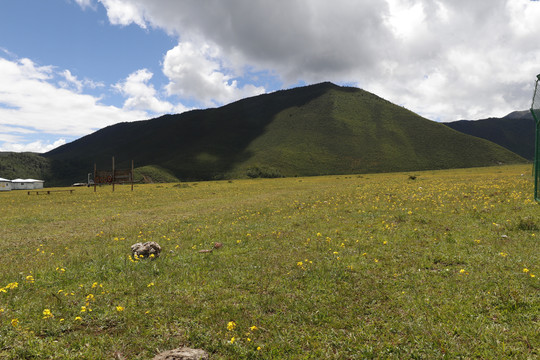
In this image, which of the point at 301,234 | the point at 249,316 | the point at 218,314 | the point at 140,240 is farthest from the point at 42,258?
the point at 301,234

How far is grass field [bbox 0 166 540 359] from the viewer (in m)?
5.67

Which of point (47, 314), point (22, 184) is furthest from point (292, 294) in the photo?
point (22, 184)

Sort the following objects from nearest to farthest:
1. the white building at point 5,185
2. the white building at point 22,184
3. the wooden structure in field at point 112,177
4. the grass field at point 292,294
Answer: the grass field at point 292,294 < the wooden structure in field at point 112,177 < the white building at point 5,185 < the white building at point 22,184

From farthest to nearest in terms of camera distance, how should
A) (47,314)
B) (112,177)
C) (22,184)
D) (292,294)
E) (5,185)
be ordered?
(22,184) → (5,185) → (112,177) → (292,294) → (47,314)

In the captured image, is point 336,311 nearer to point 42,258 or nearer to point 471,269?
point 471,269

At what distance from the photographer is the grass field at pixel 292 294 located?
223 inches

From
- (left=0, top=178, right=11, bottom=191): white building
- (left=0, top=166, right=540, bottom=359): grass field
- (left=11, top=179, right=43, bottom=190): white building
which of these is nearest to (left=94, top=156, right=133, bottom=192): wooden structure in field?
(left=0, top=166, right=540, bottom=359): grass field

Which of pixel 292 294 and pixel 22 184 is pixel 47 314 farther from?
pixel 22 184

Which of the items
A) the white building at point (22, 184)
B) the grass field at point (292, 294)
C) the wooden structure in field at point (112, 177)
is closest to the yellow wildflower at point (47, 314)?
the grass field at point (292, 294)

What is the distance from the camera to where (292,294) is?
25.7 ft

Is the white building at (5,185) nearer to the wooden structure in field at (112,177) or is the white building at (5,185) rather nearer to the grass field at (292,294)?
the wooden structure in field at (112,177)

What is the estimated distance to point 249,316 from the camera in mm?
6766

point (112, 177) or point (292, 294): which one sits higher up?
point (112, 177)

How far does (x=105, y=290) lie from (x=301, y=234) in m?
9.03
